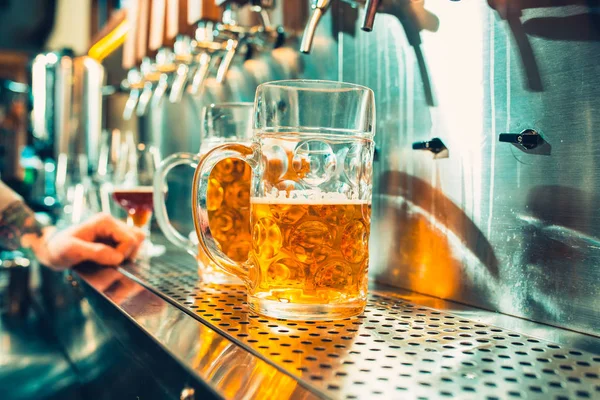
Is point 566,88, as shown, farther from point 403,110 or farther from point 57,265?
point 57,265

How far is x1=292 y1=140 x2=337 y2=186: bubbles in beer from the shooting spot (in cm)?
72

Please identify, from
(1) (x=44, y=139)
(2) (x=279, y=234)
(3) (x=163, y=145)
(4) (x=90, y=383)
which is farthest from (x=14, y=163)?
(2) (x=279, y=234)

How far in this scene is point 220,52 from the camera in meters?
1.52

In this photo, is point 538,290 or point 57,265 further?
point 57,265

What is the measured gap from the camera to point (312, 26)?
3.08 ft

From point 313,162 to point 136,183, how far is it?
1061mm

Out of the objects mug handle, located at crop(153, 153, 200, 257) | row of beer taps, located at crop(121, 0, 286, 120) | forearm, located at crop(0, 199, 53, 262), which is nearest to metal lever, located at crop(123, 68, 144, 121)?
row of beer taps, located at crop(121, 0, 286, 120)

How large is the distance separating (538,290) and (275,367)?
411 mm

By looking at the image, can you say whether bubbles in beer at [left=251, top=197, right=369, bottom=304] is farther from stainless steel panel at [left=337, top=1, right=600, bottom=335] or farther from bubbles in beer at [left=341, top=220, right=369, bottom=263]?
stainless steel panel at [left=337, top=1, right=600, bottom=335]

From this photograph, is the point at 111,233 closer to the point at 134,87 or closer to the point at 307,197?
the point at 307,197

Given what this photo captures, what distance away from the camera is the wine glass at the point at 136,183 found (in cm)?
161

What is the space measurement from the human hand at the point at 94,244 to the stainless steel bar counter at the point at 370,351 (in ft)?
1.20

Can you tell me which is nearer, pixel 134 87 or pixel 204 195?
pixel 204 195

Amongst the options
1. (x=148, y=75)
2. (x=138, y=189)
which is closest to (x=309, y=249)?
(x=138, y=189)
